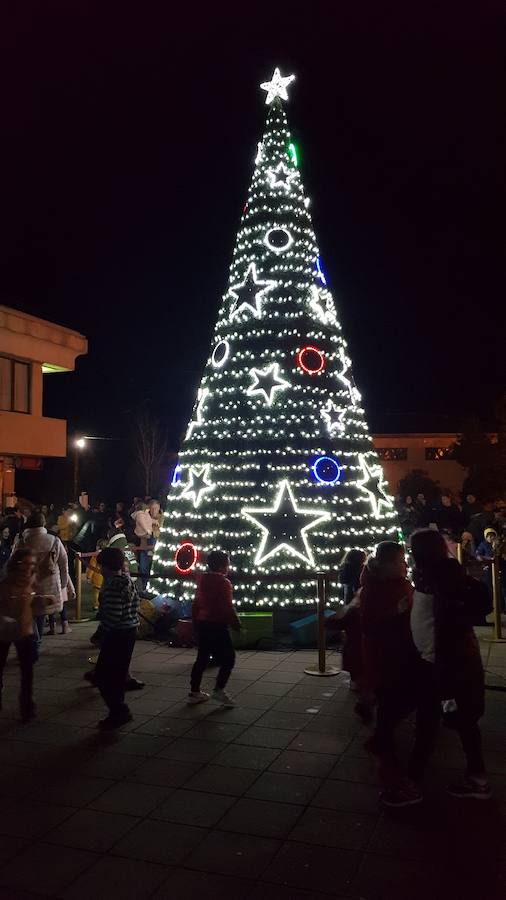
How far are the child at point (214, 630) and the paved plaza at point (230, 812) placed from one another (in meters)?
0.24

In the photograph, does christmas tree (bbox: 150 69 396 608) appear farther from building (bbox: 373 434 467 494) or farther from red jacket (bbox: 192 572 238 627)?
building (bbox: 373 434 467 494)

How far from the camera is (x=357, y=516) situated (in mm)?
10281

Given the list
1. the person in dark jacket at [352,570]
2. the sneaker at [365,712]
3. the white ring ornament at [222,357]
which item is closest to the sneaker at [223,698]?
the sneaker at [365,712]

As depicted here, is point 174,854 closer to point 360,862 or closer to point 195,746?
point 360,862

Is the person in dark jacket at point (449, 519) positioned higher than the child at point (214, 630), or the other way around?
the person in dark jacket at point (449, 519)

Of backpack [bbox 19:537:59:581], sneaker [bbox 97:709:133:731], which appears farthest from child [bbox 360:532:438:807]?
backpack [bbox 19:537:59:581]

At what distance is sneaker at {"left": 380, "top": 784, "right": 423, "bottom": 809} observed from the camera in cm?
425

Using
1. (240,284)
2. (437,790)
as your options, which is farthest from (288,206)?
(437,790)

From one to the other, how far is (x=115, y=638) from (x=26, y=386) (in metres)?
21.6

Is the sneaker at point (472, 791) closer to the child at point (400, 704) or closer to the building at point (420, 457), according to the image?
the child at point (400, 704)

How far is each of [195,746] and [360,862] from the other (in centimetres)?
212

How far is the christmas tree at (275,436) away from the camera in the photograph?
999 centimetres

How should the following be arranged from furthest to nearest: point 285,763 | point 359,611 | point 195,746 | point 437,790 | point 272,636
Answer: point 272,636
point 359,611
point 195,746
point 285,763
point 437,790

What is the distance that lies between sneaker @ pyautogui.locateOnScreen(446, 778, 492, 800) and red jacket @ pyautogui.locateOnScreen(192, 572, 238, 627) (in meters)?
2.74
